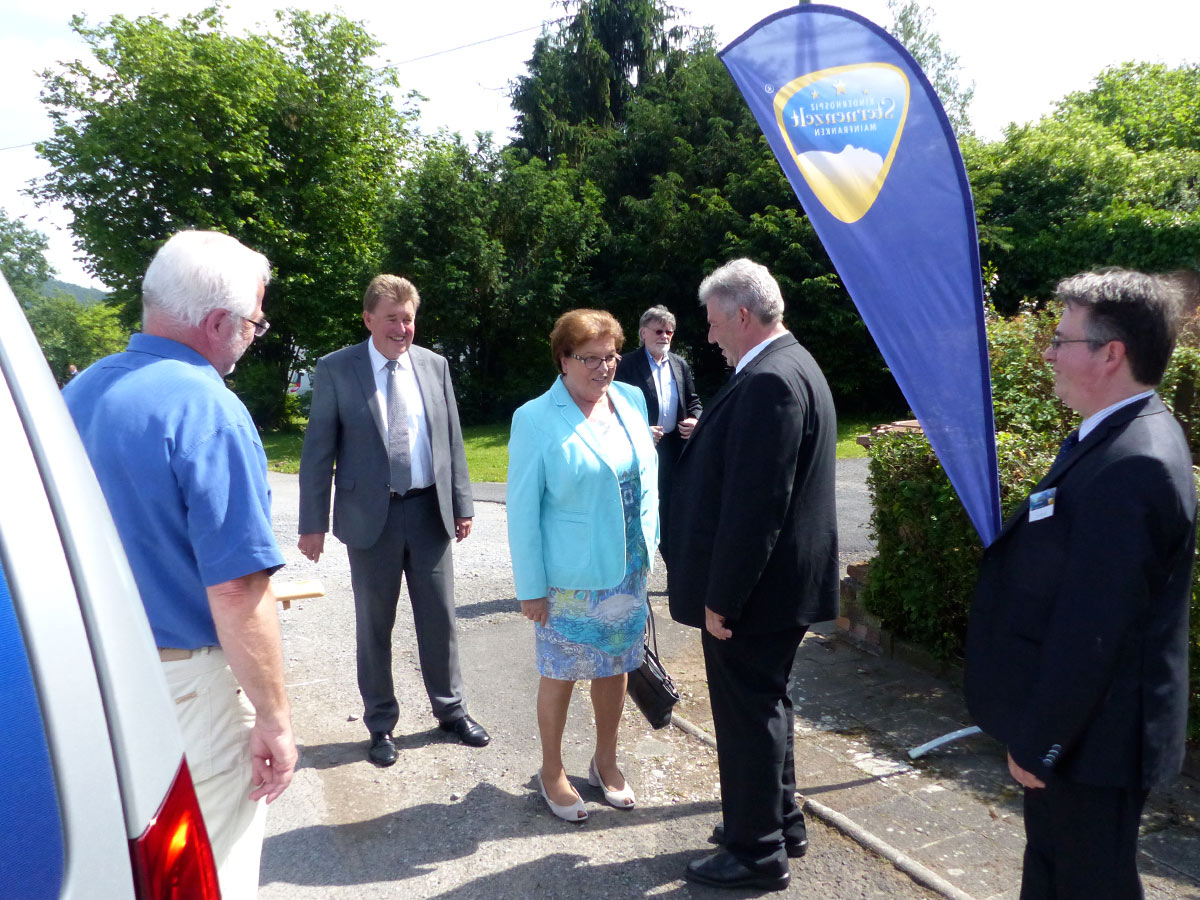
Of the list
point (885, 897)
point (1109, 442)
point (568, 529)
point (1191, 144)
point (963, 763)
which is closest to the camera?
point (1109, 442)

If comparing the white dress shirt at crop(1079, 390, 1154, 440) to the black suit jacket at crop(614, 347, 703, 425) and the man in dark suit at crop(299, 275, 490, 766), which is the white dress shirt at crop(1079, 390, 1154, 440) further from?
the black suit jacket at crop(614, 347, 703, 425)

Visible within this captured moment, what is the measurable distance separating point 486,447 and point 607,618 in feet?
46.7

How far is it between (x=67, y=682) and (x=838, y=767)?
3338 mm

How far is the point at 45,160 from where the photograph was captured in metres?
26.5

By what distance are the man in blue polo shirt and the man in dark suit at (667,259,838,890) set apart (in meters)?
1.37

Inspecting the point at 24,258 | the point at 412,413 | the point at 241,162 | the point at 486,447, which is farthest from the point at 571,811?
the point at 24,258

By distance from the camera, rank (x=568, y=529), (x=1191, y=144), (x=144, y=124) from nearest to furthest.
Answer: (x=568, y=529) < (x=144, y=124) < (x=1191, y=144)

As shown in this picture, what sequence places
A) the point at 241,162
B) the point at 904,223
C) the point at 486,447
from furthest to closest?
the point at 241,162, the point at 486,447, the point at 904,223

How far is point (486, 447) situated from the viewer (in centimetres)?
1734

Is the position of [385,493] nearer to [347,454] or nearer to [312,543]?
[347,454]

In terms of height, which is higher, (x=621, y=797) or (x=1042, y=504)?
(x=1042, y=504)

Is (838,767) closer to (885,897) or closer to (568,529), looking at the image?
(885,897)

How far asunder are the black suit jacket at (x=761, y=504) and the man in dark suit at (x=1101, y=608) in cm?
73

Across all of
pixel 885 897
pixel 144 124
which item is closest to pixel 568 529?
pixel 885 897
